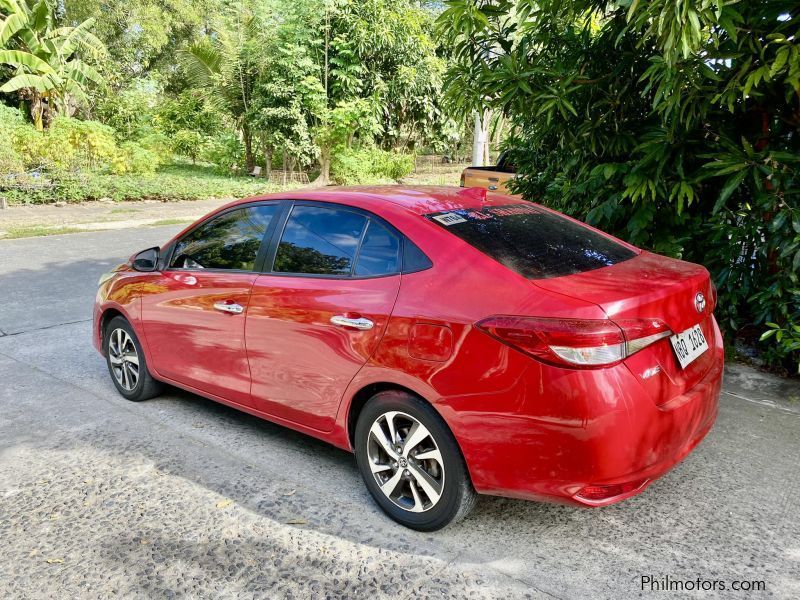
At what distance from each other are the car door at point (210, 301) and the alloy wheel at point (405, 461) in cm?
102

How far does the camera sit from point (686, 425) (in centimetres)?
280

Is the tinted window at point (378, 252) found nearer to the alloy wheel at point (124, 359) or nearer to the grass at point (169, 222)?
the alloy wheel at point (124, 359)

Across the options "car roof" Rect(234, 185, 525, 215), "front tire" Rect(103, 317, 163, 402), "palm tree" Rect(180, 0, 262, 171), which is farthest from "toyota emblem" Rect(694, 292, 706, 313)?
"palm tree" Rect(180, 0, 262, 171)

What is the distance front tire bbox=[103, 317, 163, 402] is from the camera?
456cm

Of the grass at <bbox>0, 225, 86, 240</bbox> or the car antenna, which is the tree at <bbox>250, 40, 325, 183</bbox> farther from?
the car antenna

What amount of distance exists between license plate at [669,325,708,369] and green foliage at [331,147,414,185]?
1987 cm

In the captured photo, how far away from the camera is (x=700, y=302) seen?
120 inches

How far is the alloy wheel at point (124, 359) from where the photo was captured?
182 inches

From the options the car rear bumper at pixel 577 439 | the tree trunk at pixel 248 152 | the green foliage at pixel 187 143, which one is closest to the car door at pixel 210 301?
the car rear bumper at pixel 577 439

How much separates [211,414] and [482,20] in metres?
3.44

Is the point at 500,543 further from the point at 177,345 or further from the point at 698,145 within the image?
the point at 698,145

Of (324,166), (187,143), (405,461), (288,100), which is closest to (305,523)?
(405,461)

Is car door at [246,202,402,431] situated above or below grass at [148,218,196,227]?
above

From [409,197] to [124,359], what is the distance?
256cm
